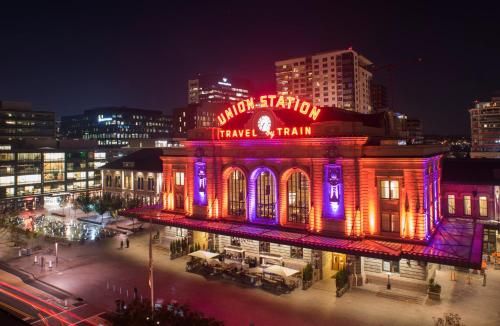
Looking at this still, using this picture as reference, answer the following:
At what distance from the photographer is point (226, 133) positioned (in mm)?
59094

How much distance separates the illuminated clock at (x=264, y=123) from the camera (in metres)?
54.3

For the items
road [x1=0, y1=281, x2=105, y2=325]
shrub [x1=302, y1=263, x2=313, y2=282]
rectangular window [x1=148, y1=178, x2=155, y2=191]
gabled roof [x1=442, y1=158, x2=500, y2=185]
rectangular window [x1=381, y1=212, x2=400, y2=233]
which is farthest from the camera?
rectangular window [x1=148, y1=178, x2=155, y2=191]

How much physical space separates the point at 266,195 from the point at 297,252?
9153 millimetres

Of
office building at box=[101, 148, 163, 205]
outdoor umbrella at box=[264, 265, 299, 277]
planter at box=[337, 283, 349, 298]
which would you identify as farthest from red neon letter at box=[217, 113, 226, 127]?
office building at box=[101, 148, 163, 205]

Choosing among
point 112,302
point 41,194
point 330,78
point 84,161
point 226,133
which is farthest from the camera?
point 330,78

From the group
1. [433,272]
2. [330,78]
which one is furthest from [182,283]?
[330,78]

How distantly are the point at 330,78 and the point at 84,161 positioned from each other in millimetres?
123287

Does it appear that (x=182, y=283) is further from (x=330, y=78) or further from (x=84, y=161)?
(x=330, y=78)

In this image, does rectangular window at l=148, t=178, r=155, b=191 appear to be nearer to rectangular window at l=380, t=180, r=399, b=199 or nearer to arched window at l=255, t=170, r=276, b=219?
arched window at l=255, t=170, r=276, b=219

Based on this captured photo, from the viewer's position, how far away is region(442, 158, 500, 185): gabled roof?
2214 inches

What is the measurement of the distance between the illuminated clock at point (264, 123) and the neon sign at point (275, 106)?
158cm

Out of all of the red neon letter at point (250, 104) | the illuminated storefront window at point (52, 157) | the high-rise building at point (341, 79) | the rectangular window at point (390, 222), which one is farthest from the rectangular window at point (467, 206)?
the high-rise building at point (341, 79)

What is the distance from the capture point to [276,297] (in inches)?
1673

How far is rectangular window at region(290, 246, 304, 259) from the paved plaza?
605 cm
